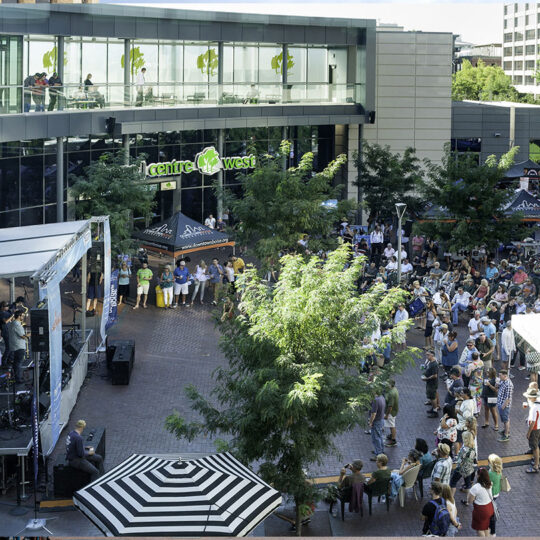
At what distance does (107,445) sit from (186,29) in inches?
989

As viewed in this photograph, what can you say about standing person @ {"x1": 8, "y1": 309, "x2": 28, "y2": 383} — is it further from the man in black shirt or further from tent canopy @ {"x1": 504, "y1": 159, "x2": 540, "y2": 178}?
tent canopy @ {"x1": 504, "y1": 159, "x2": 540, "y2": 178}

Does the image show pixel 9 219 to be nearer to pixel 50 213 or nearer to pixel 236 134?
pixel 50 213

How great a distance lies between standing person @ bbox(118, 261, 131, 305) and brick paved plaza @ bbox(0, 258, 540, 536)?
892mm

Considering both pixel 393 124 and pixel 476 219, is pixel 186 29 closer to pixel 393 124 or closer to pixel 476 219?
pixel 393 124

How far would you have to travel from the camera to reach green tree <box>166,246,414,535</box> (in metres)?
12.3

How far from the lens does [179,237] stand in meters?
27.7

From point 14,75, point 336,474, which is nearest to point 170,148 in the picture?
point 14,75

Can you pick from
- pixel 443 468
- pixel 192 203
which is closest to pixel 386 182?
pixel 192 203

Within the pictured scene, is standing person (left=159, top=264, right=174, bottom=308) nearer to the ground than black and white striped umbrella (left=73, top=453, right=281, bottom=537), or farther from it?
farther from it

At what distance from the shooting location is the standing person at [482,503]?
41.8ft

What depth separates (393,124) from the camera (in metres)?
45.5

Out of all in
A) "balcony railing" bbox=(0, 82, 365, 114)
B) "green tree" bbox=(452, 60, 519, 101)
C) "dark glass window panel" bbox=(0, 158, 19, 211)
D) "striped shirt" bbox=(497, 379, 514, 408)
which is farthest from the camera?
"green tree" bbox=(452, 60, 519, 101)

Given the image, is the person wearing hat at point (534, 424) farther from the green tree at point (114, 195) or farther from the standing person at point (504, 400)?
the green tree at point (114, 195)

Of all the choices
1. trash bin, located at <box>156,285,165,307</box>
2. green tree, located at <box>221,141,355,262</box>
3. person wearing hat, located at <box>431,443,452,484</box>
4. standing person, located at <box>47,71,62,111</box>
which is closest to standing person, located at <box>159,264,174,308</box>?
trash bin, located at <box>156,285,165,307</box>
